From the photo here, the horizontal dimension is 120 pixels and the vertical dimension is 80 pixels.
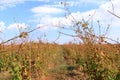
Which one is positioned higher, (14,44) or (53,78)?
(14,44)

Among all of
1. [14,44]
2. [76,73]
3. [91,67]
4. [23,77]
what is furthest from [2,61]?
[91,67]

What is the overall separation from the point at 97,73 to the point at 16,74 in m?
2.27

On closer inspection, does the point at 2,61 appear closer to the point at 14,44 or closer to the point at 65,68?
the point at 14,44

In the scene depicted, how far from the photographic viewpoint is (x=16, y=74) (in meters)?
8.70

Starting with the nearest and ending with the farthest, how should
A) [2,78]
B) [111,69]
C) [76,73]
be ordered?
1. [111,69]
2. [2,78]
3. [76,73]

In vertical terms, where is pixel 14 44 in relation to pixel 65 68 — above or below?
above

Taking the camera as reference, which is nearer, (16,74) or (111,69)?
(111,69)

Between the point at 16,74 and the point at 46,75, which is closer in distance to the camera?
the point at 16,74

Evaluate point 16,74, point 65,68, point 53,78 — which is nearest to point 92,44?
point 16,74

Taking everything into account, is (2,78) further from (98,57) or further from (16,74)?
(98,57)

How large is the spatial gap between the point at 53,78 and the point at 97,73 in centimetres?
425

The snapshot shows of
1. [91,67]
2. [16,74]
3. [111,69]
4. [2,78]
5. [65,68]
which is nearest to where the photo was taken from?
[111,69]

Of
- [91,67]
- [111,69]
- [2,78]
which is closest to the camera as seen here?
[111,69]

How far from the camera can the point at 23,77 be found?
9.09m
